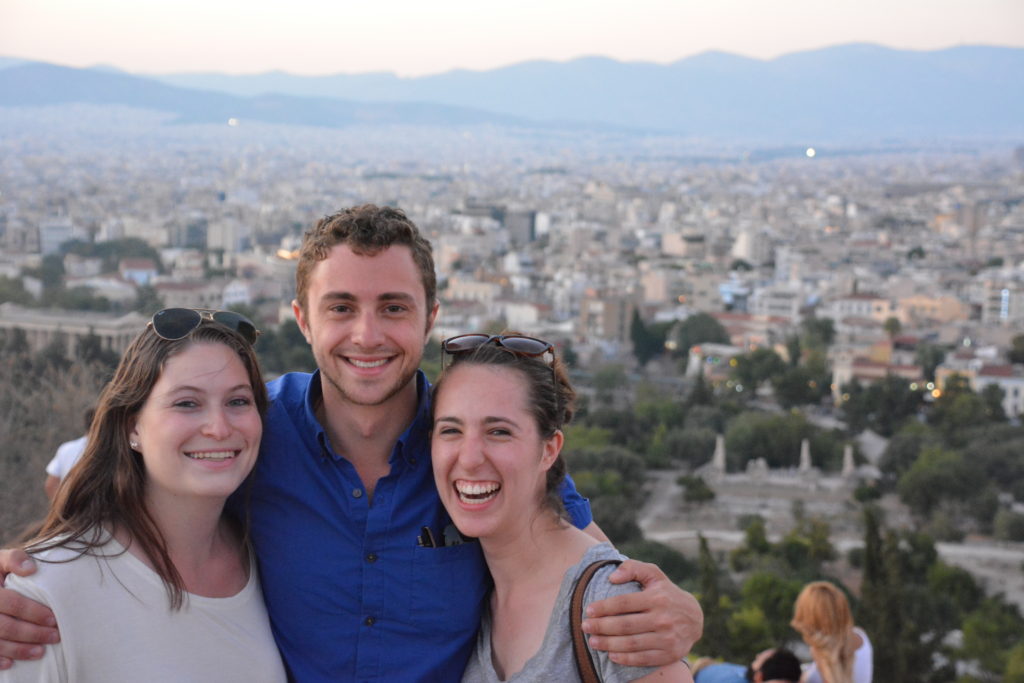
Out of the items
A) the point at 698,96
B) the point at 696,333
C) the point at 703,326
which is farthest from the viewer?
the point at 698,96

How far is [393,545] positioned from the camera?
1.57m

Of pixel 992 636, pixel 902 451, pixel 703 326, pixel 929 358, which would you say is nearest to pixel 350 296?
pixel 992 636

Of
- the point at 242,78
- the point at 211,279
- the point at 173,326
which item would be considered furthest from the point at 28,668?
the point at 242,78

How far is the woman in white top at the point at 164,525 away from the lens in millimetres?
1432

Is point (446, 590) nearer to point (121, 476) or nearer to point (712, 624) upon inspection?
point (121, 476)

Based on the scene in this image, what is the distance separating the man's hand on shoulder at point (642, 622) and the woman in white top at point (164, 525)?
1.39ft

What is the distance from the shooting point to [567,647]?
1.46 m

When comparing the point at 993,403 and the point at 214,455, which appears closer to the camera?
the point at 214,455

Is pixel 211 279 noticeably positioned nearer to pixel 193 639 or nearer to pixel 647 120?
pixel 193 639

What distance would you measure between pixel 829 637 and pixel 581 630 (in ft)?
5.41

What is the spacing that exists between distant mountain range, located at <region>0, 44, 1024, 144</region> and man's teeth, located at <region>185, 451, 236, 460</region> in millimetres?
74401

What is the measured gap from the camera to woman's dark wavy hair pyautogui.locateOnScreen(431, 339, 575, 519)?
60.8 inches

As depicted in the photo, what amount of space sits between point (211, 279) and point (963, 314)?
18.0 m

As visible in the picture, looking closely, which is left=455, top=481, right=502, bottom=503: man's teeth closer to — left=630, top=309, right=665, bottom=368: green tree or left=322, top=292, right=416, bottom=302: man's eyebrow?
left=322, top=292, right=416, bottom=302: man's eyebrow
